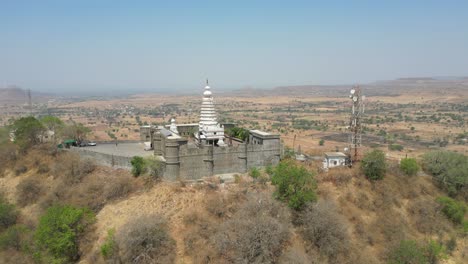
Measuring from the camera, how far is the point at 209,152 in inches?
1214

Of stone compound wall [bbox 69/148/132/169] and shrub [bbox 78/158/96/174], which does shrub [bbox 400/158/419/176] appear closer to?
stone compound wall [bbox 69/148/132/169]

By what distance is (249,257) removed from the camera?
23.1 metres

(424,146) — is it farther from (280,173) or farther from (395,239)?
(280,173)

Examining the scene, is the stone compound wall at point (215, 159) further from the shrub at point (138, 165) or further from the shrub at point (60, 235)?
the shrub at point (60, 235)

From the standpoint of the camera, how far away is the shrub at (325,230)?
25734mm

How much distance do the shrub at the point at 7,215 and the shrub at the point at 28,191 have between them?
5.39ft

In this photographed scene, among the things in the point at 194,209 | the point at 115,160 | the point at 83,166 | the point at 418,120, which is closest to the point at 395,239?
the point at 194,209

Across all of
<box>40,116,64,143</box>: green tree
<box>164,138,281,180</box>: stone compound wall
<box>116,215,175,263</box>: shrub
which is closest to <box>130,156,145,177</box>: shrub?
<box>164,138,281,180</box>: stone compound wall

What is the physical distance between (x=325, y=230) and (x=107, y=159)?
19800mm

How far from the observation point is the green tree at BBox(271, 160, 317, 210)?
27.7 m

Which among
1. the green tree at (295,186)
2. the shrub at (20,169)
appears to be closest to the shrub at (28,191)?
the shrub at (20,169)

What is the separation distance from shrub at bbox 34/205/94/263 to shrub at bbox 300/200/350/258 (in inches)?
649

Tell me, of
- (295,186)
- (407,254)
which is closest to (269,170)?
(295,186)

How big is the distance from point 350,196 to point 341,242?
620cm
